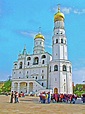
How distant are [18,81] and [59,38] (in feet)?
71.5

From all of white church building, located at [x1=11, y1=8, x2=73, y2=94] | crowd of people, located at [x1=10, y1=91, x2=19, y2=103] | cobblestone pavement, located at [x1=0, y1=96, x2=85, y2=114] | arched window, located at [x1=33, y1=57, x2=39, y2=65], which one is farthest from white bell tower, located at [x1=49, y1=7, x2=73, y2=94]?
cobblestone pavement, located at [x1=0, y1=96, x2=85, y2=114]

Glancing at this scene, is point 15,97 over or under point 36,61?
under

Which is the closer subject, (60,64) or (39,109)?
(39,109)

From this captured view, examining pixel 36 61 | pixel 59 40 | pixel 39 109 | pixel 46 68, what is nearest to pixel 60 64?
pixel 46 68

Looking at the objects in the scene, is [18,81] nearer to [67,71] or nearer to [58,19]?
[67,71]

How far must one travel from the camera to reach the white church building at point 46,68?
60125 millimetres

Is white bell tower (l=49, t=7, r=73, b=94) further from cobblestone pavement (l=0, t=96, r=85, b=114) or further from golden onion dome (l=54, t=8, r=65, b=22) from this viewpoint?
cobblestone pavement (l=0, t=96, r=85, b=114)

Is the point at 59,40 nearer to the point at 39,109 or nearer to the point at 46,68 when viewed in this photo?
the point at 46,68

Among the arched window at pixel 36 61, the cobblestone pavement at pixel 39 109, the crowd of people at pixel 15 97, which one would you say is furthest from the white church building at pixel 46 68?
the cobblestone pavement at pixel 39 109

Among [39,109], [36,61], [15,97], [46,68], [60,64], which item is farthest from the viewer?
[36,61]

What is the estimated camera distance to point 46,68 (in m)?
67.0

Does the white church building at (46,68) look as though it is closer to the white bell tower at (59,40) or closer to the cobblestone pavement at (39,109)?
the white bell tower at (59,40)

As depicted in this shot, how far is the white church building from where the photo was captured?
60125mm

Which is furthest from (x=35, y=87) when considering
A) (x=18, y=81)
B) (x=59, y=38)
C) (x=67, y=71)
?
(x=59, y=38)
